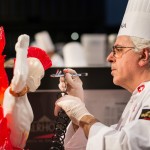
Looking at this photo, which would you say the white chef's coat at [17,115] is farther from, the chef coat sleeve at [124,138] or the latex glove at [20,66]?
the chef coat sleeve at [124,138]

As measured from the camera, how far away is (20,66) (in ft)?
6.58

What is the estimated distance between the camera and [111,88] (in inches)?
114

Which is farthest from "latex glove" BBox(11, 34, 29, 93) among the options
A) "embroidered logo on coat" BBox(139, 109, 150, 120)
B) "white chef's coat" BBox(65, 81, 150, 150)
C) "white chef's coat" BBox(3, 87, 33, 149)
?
"embroidered logo on coat" BBox(139, 109, 150, 120)

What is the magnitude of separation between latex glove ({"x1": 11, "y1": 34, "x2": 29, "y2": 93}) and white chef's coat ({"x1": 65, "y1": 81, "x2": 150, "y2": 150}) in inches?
13.9

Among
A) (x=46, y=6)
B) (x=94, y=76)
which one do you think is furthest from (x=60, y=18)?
(x=94, y=76)

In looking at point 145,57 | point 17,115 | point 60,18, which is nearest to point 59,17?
point 60,18

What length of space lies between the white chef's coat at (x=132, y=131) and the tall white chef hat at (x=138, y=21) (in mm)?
231

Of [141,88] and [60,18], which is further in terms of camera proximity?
[60,18]

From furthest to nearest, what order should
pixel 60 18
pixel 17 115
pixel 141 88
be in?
1. pixel 60 18
2. pixel 141 88
3. pixel 17 115

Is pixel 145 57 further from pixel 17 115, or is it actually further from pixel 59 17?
pixel 59 17

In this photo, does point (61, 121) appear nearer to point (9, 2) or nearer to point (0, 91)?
point (0, 91)

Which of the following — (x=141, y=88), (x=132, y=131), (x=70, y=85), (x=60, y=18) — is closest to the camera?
(x=132, y=131)

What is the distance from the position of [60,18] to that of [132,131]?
877 centimetres

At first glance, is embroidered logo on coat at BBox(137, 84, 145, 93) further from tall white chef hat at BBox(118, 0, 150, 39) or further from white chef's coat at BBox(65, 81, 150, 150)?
tall white chef hat at BBox(118, 0, 150, 39)
